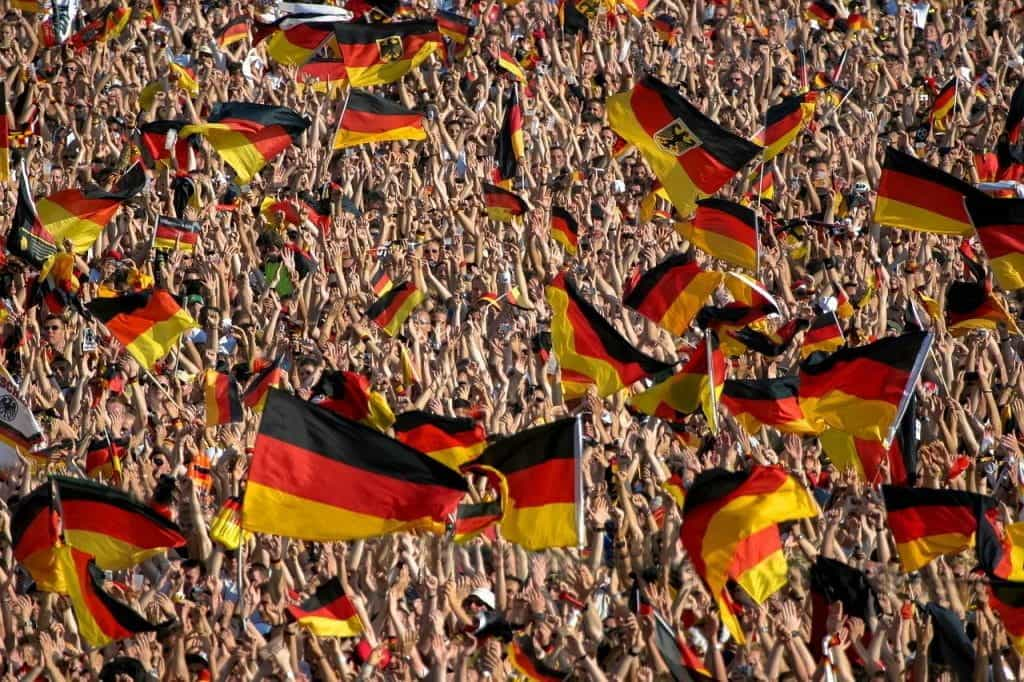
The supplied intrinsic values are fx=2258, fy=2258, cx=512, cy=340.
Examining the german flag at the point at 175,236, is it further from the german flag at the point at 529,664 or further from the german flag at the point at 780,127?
the german flag at the point at 529,664

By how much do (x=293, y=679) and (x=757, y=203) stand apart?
6.98 metres

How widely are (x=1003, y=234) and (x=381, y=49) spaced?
18.5 ft

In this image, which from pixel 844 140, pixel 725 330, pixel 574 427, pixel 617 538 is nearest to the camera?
pixel 574 427

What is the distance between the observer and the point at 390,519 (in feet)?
29.6

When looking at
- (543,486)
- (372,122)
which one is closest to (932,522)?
(543,486)

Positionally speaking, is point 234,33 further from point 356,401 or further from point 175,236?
point 356,401

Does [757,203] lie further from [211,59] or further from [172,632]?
[172,632]

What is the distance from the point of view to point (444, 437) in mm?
11203

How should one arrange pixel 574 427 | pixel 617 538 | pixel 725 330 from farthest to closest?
pixel 725 330 → pixel 617 538 → pixel 574 427

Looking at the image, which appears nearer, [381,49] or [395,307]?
[395,307]

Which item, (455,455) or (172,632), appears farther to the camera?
(455,455)

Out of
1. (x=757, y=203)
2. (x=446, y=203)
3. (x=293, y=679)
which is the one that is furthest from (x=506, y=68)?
(x=293, y=679)

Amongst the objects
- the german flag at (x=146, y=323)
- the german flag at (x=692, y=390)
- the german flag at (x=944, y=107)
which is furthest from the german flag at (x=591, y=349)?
the german flag at (x=944, y=107)

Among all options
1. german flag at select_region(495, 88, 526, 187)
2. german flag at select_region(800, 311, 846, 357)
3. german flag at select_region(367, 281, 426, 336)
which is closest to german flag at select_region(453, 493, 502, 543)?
german flag at select_region(800, 311, 846, 357)
